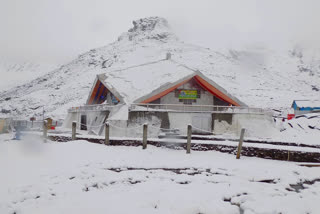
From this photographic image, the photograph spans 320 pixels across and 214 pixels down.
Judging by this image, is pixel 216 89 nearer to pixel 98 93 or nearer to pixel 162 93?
pixel 162 93

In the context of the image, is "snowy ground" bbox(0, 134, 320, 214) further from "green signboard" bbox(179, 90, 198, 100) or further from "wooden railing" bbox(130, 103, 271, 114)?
"green signboard" bbox(179, 90, 198, 100)

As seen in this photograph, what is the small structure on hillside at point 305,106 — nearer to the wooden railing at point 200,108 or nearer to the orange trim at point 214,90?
the wooden railing at point 200,108

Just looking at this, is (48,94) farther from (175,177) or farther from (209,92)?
(175,177)

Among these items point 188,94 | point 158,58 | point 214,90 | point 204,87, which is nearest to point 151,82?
point 188,94

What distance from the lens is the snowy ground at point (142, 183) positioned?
4.63m

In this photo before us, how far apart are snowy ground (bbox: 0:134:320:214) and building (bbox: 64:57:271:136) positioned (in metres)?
7.73

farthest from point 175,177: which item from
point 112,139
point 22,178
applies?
point 112,139

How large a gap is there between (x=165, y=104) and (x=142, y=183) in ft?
40.7

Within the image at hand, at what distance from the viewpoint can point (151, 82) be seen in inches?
843

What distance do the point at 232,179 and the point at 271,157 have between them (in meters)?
4.71

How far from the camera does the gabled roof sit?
19.2 meters

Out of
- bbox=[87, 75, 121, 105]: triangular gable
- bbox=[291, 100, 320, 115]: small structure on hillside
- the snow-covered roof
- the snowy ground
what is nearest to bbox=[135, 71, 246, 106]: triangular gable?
bbox=[87, 75, 121, 105]: triangular gable

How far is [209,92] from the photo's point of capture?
22.6m

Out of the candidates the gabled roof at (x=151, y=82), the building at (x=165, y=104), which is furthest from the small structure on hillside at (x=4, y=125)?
the gabled roof at (x=151, y=82)
